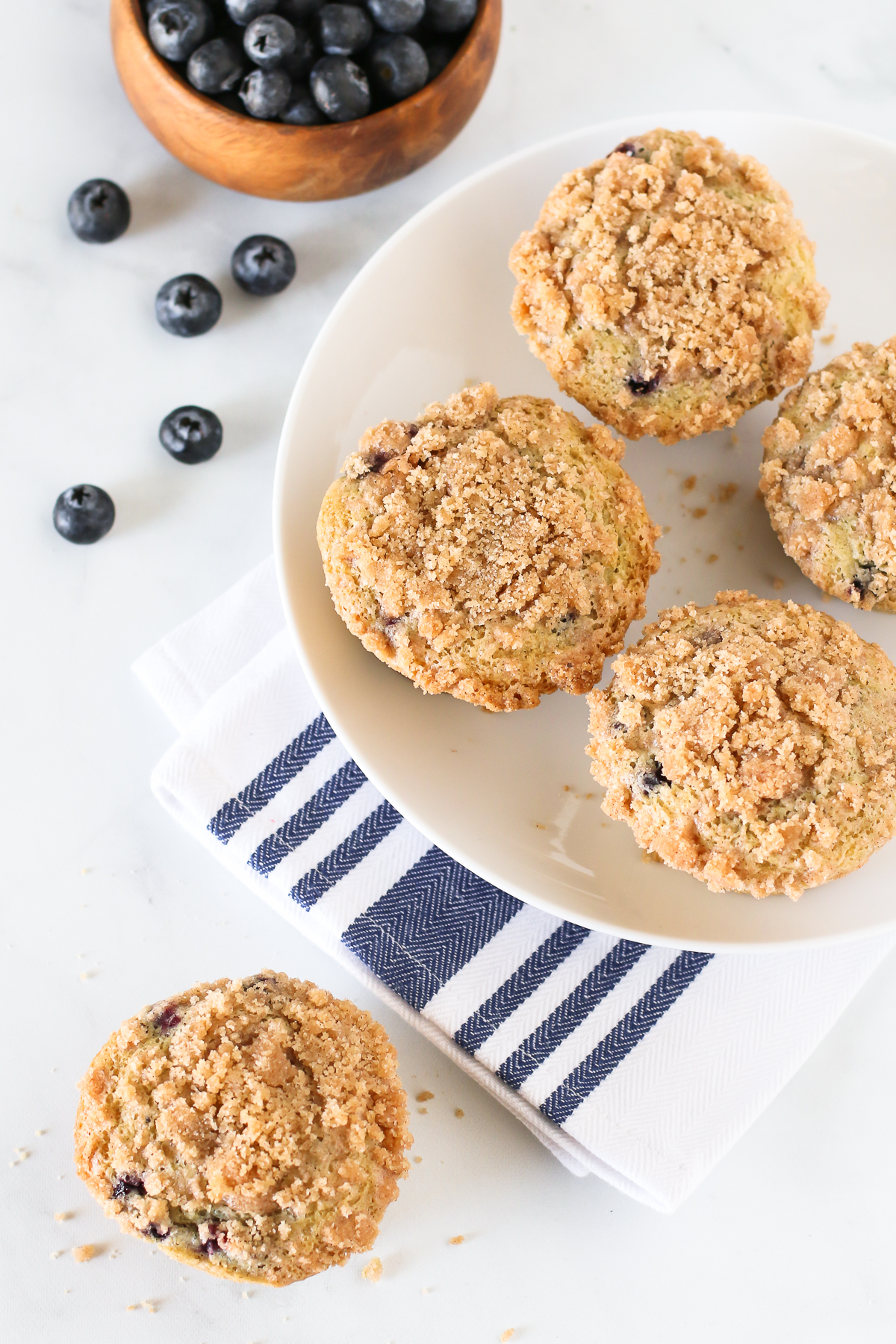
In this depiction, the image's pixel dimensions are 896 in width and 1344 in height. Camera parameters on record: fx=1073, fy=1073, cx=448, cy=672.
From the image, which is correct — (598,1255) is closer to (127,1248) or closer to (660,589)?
(127,1248)

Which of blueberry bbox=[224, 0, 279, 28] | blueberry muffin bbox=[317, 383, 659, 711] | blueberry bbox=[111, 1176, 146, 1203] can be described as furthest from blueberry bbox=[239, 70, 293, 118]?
blueberry bbox=[111, 1176, 146, 1203]

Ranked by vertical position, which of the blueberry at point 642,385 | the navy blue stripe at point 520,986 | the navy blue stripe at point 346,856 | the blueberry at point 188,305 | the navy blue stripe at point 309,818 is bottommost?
the navy blue stripe at point 520,986

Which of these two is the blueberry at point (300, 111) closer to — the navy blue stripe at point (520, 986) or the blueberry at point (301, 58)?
the blueberry at point (301, 58)

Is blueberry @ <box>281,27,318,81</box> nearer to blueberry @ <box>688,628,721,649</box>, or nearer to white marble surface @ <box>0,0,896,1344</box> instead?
white marble surface @ <box>0,0,896,1344</box>

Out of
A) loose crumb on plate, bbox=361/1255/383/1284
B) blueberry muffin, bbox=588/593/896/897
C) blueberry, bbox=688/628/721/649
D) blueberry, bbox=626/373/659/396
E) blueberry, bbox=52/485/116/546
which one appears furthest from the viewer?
blueberry, bbox=52/485/116/546

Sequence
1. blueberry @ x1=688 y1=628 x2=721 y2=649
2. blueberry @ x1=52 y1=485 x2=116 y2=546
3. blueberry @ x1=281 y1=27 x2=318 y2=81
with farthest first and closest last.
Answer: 1. blueberry @ x1=52 y1=485 x2=116 y2=546
2. blueberry @ x1=281 y1=27 x2=318 y2=81
3. blueberry @ x1=688 y1=628 x2=721 y2=649

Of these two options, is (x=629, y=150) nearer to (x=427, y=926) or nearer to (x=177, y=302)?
(x=177, y=302)

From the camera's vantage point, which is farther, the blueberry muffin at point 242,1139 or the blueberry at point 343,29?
the blueberry at point 343,29

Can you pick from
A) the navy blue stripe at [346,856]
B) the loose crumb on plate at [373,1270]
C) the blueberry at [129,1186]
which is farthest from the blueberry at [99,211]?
the loose crumb on plate at [373,1270]
